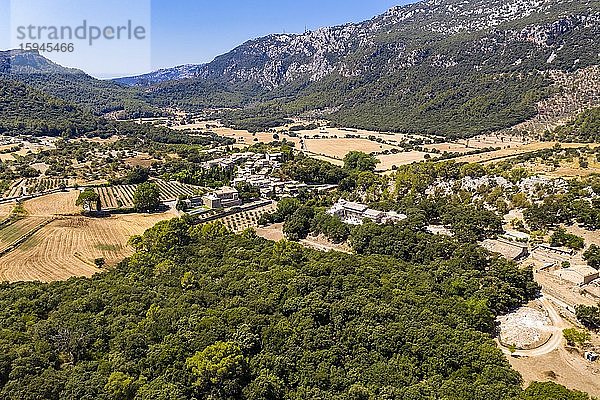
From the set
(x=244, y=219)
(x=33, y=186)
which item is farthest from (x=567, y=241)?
(x=33, y=186)

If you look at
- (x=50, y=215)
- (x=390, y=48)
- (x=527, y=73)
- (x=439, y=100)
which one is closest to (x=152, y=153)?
(x=50, y=215)

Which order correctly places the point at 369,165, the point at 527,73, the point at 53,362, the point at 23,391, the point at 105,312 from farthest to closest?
the point at 527,73
the point at 369,165
the point at 105,312
the point at 53,362
the point at 23,391

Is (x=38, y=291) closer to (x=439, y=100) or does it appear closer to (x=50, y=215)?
(x=50, y=215)

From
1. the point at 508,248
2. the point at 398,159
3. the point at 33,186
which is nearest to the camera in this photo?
the point at 508,248

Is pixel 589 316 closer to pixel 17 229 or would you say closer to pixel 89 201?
pixel 89 201

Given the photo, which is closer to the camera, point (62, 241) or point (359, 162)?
point (62, 241)
